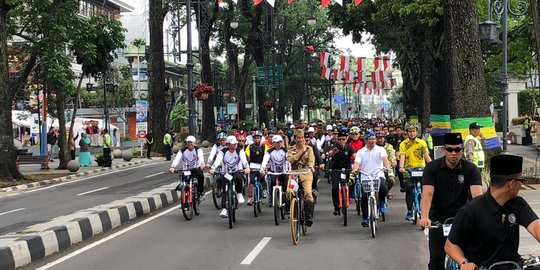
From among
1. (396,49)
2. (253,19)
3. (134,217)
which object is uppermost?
(253,19)

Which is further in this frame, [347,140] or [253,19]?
[253,19]

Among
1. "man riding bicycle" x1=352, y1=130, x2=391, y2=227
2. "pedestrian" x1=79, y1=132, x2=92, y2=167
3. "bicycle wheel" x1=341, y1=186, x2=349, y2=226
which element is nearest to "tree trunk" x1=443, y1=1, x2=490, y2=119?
"bicycle wheel" x1=341, y1=186, x2=349, y2=226

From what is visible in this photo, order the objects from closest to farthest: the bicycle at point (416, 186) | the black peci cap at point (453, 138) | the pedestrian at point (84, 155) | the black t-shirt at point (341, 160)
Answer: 1. the black peci cap at point (453, 138)
2. the bicycle at point (416, 186)
3. the black t-shirt at point (341, 160)
4. the pedestrian at point (84, 155)

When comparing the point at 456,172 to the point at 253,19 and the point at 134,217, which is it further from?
the point at 253,19

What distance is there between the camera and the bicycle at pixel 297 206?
10598 millimetres

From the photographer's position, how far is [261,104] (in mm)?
53344

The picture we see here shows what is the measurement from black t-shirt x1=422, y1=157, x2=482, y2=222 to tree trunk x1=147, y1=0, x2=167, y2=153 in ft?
108

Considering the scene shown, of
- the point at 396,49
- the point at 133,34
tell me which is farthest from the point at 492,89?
the point at 133,34

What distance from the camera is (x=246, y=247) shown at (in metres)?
10.4

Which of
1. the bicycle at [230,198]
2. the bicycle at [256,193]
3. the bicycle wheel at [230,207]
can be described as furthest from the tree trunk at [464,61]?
the bicycle wheel at [230,207]

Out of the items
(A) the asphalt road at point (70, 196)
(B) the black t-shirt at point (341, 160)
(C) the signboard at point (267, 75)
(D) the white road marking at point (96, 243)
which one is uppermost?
(C) the signboard at point (267, 75)

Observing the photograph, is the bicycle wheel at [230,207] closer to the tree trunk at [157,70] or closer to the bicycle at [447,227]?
the bicycle at [447,227]

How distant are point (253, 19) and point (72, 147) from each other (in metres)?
21.0

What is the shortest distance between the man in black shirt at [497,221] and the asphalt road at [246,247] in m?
4.43
